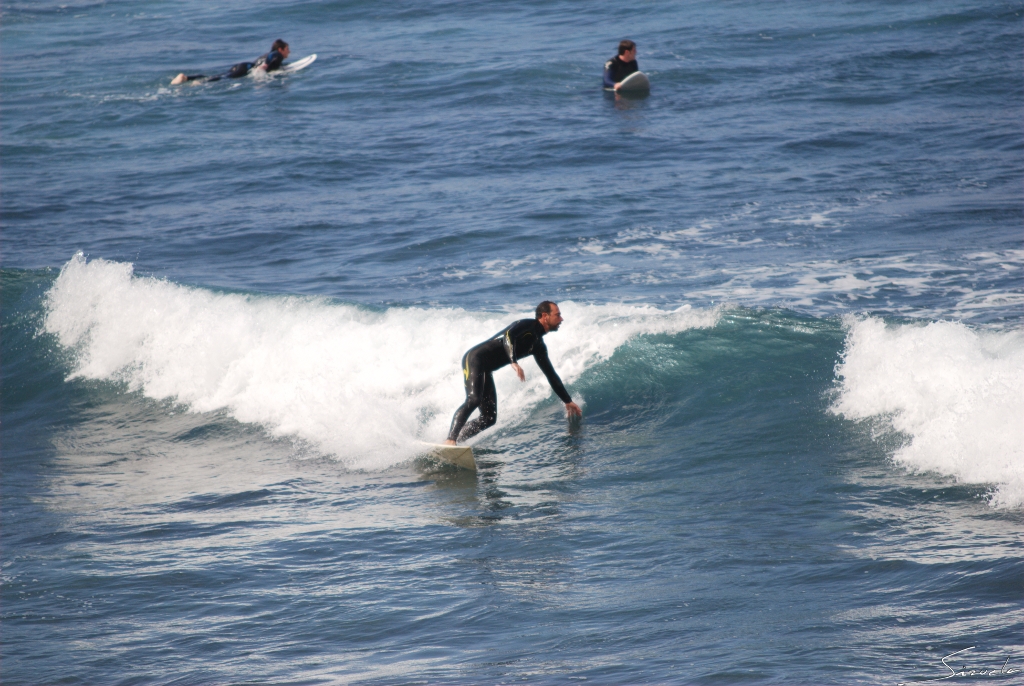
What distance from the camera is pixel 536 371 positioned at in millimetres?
10664

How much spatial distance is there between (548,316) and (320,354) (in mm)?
4021

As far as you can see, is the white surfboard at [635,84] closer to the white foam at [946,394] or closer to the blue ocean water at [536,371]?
the blue ocean water at [536,371]

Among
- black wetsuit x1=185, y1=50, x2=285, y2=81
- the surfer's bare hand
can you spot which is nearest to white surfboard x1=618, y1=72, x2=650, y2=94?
black wetsuit x1=185, y1=50, x2=285, y2=81

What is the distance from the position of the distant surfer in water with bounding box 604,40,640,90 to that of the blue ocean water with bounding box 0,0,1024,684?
786mm

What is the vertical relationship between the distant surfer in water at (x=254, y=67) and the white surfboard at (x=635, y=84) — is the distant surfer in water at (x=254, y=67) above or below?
above

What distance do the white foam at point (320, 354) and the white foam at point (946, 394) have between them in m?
1.95

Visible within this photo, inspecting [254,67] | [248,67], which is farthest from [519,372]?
[254,67]

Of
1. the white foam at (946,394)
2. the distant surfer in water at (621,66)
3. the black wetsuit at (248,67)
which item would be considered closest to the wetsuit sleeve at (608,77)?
the distant surfer in water at (621,66)

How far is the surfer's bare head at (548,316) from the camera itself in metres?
8.52

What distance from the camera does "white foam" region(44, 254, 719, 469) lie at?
10195 mm

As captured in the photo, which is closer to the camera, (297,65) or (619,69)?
(619,69)

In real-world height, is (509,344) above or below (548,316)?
below

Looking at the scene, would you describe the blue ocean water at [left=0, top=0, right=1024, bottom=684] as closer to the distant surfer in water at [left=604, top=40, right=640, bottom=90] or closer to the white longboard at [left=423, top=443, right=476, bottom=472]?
the white longboard at [left=423, top=443, right=476, bottom=472]

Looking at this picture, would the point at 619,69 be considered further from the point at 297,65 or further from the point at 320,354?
the point at 320,354
